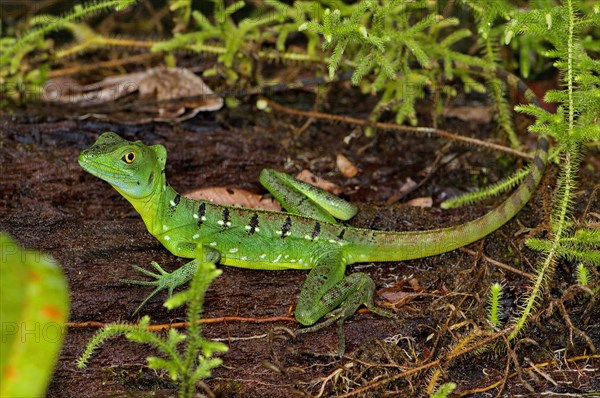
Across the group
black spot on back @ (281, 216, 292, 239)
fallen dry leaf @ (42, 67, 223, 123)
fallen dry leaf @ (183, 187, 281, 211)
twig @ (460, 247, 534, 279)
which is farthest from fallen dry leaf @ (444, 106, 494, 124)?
black spot on back @ (281, 216, 292, 239)

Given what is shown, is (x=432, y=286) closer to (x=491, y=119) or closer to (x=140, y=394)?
(x=140, y=394)

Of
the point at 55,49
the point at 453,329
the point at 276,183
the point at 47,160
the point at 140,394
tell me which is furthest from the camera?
the point at 55,49

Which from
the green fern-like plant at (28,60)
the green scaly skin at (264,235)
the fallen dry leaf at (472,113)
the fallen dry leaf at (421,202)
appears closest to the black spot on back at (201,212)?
the green scaly skin at (264,235)

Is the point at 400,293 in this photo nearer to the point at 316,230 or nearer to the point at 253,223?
the point at 316,230

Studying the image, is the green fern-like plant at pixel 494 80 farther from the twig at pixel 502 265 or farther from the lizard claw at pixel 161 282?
the lizard claw at pixel 161 282

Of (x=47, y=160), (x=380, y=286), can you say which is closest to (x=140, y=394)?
(x=380, y=286)

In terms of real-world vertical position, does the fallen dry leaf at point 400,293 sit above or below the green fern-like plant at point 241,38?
below
